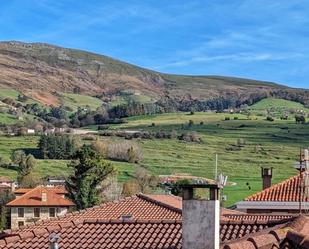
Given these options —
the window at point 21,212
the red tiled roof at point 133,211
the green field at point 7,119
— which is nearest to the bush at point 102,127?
the green field at point 7,119

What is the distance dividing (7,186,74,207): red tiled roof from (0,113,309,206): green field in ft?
66.9

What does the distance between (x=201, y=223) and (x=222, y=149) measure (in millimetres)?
138916

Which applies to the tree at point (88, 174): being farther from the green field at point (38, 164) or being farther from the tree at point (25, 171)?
the tree at point (25, 171)

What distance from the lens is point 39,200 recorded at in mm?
77625

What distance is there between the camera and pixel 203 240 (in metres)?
10.6

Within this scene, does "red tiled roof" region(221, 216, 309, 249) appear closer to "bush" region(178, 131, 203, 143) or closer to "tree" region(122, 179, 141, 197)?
"tree" region(122, 179, 141, 197)

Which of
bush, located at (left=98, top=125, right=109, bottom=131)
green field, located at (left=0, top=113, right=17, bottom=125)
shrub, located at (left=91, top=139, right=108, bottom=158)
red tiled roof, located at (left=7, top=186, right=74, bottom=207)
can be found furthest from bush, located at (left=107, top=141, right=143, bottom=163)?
bush, located at (left=98, top=125, right=109, bottom=131)

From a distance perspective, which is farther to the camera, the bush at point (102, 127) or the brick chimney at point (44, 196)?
the bush at point (102, 127)

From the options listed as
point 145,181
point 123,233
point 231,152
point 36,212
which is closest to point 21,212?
point 36,212

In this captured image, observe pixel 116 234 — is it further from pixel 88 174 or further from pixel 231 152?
pixel 231 152

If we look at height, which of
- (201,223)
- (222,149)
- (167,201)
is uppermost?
(201,223)

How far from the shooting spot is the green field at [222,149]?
381ft

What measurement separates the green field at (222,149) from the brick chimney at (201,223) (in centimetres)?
7383

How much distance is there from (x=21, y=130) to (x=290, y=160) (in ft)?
194
